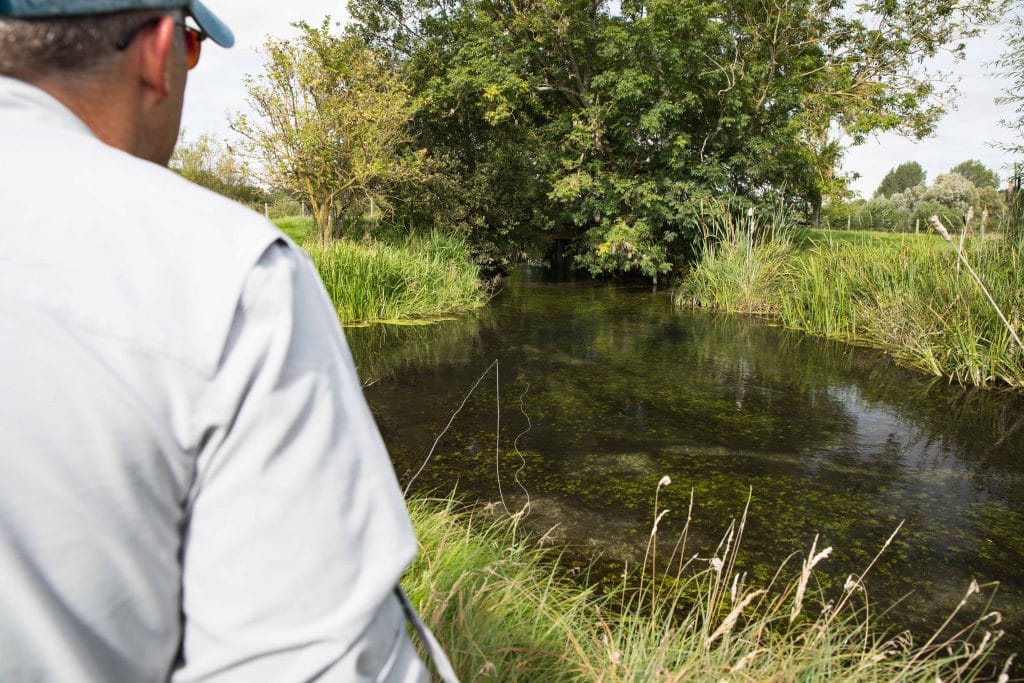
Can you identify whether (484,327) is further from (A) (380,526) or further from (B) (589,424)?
(A) (380,526)

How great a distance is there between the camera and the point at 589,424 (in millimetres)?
4883

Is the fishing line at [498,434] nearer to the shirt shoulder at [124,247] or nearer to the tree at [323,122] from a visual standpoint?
the shirt shoulder at [124,247]

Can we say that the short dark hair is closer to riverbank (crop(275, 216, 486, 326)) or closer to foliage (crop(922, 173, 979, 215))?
riverbank (crop(275, 216, 486, 326))

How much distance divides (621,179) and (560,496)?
35.8 ft

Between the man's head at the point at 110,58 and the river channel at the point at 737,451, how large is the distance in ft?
8.67

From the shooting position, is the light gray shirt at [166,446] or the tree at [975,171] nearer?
the light gray shirt at [166,446]

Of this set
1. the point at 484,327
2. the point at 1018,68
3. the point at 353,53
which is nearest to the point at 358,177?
the point at 353,53

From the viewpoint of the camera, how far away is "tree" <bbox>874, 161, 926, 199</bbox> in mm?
57562

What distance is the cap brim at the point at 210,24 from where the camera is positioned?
65cm

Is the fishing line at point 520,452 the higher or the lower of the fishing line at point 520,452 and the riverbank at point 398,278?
the lower

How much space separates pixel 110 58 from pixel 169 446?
0.37 metres

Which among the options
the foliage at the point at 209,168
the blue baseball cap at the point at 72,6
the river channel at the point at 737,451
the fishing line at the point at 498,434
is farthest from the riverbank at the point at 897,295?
the foliage at the point at 209,168

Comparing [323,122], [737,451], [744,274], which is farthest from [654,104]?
[737,451]

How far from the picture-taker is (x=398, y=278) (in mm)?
9758
